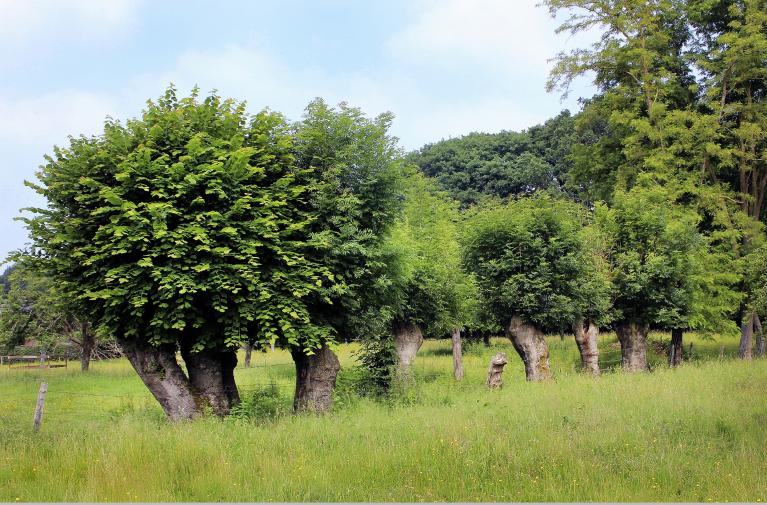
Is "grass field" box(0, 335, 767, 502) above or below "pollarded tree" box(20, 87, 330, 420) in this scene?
below

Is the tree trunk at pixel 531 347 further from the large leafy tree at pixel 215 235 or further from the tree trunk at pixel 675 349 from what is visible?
the tree trunk at pixel 675 349

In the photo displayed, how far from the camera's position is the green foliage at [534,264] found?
20453 mm

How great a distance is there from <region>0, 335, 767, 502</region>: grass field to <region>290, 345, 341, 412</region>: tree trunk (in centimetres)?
131

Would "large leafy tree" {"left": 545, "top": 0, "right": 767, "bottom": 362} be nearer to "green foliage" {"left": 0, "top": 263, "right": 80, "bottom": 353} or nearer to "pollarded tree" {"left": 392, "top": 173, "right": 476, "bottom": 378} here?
"pollarded tree" {"left": 392, "top": 173, "right": 476, "bottom": 378}

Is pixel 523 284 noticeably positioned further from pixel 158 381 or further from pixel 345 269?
pixel 158 381

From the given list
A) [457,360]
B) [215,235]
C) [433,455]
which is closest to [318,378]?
[215,235]

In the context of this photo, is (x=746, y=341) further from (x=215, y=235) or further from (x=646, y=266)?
(x=215, y=235)

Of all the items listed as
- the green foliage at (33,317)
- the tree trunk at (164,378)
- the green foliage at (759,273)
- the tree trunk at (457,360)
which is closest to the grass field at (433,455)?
the tree trunk at (164,378)

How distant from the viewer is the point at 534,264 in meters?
20.9

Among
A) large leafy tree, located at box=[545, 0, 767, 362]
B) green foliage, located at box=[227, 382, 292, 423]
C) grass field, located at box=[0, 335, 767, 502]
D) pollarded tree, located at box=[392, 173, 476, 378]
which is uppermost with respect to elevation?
large leafy tree, located at box=[545, 0, 767, 362]

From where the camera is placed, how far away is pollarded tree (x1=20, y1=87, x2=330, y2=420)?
12773 mm

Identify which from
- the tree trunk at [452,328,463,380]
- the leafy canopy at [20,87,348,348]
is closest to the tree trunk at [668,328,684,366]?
the tree trunk at [452,328,463,380]

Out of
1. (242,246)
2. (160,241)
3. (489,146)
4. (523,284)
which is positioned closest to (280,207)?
(242,246)

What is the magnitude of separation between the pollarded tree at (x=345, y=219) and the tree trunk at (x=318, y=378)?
26 mm
